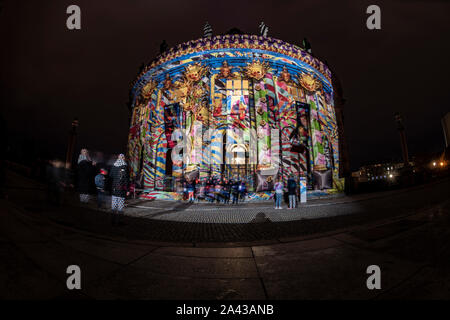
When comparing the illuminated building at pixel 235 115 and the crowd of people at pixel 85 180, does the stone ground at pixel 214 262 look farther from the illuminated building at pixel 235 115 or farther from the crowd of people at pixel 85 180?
the illuminated building at pixel 235 115

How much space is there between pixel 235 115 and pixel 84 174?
9099mm

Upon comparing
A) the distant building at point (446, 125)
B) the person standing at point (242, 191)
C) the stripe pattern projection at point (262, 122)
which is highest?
the stripe pattern projection at point (262, 122)

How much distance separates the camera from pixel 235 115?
11.2m

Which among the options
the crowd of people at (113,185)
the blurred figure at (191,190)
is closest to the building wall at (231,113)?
the blurred figure at (191,190)

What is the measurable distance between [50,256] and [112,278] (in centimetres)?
77

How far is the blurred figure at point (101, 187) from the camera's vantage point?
5.03m

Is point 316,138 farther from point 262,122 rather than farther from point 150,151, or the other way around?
point 150,151

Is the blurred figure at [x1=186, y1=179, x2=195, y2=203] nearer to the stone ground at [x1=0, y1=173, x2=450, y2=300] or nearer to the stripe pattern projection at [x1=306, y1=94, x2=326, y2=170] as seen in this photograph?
the stone ground at [x1=0, y1=173, x2=450, y2=300]

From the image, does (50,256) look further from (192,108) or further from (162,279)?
(192,108)

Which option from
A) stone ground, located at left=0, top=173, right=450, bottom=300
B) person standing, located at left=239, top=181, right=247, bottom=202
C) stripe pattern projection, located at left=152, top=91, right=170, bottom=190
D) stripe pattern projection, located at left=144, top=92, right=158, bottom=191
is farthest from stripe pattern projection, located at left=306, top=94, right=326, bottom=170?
stripe pattern projection, located at left=144, top=92, right=158, bottom=191

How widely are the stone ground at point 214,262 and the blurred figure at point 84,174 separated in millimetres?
1006

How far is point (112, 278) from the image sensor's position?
1.41 metres

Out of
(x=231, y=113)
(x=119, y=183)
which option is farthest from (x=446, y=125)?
(x=119, y=183)
